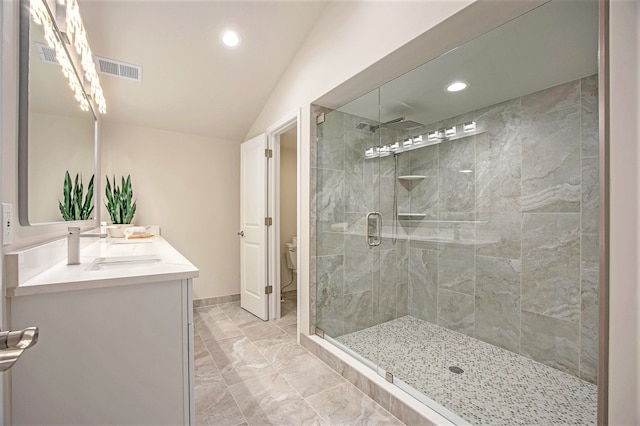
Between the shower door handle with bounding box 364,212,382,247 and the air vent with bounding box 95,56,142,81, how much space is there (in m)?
2.42

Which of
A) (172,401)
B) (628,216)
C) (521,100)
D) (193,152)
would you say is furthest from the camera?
(193,152)

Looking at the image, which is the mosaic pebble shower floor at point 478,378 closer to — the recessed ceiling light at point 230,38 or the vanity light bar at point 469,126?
the vanity light bar at point 469,126

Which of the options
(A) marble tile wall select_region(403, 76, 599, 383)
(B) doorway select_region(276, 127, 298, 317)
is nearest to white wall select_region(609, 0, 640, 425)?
(A) marble tile wall select_region(403, 76, 599, 383)

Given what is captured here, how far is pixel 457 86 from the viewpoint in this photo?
2262 mm

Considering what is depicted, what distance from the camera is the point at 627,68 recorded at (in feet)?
2.99

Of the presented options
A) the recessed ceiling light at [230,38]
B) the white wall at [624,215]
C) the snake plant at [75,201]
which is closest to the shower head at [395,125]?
the recessed ceiling light at [230,38]

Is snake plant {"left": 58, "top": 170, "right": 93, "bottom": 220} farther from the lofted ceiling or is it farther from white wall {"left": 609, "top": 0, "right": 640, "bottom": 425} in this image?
white wall {"left": 609, "top": 0, "right": 640, "bottom": 425}

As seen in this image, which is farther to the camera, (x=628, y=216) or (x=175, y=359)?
(x=175, y=359)

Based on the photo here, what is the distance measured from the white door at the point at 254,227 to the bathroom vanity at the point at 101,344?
74.4 inches

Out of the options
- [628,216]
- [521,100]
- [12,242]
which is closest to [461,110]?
[521,100]

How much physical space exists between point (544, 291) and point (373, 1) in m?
2.35

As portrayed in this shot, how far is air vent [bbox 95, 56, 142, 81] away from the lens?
95.5 inches

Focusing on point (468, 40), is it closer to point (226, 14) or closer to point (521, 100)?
point (521, 100)

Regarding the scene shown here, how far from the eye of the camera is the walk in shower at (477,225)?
5.84 feet
